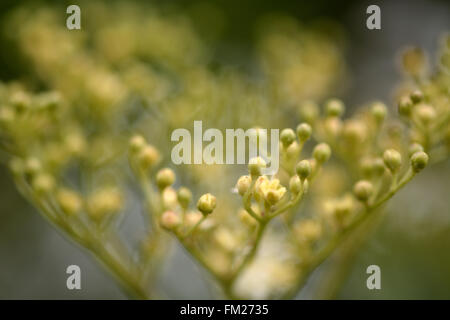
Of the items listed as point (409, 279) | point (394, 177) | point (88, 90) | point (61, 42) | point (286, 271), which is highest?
point (61, 42)

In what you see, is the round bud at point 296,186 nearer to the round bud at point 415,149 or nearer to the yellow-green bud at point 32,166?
the round bud at point 415,149

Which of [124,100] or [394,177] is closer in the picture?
[394,177]

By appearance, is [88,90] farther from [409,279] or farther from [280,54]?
[409,279]

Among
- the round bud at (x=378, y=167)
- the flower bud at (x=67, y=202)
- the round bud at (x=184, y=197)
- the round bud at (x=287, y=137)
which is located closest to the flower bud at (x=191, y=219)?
the round bud at (x=184, y=197)

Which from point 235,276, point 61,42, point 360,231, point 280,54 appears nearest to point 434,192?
point 360,231

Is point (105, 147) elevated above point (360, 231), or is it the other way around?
point (105, 147)

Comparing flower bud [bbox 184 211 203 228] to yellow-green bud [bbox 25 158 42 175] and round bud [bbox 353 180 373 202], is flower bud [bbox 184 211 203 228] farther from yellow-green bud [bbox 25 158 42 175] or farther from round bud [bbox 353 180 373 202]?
yellow-green bud [bbox 25 158 42 175]
